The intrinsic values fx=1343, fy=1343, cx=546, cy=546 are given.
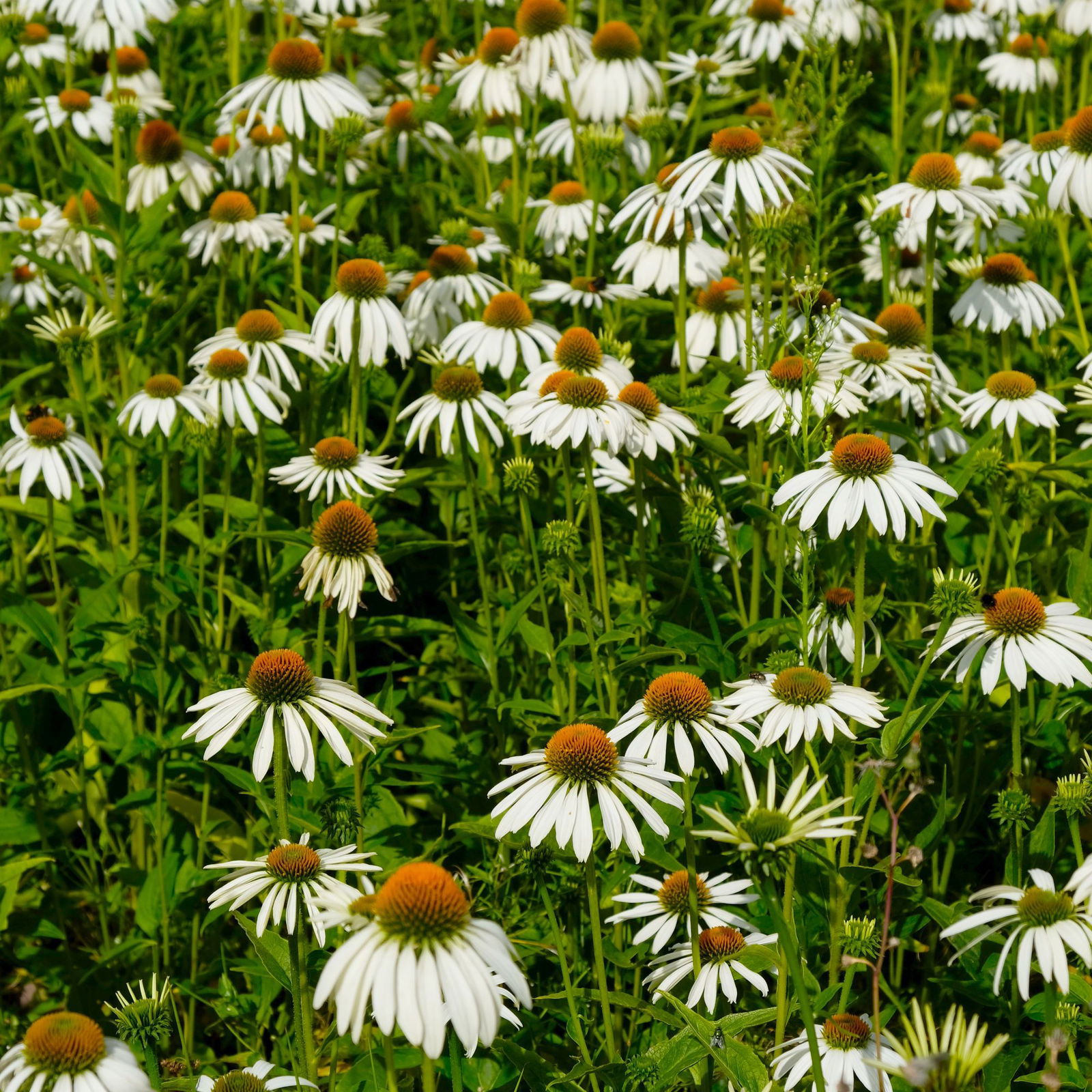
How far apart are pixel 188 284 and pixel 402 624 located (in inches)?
80.0

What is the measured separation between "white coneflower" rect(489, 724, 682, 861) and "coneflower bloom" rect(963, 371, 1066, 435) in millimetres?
1764

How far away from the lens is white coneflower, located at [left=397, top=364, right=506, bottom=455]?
11.4ft

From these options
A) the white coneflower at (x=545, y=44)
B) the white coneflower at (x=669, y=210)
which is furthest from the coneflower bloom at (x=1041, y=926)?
the white coneflower at (x=545, y=44)

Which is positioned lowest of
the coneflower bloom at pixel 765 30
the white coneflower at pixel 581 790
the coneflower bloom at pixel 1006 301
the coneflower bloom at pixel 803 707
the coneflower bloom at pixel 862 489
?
the white coneflower at pixel 581 790

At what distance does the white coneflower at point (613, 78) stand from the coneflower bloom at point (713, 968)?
303 centimetres

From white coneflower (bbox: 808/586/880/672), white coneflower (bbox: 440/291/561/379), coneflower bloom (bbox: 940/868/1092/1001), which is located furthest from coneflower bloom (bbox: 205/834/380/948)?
white coneflower (bbox: 440/291/561/379)

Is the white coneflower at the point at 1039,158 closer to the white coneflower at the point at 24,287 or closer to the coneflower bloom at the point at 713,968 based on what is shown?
the coneflower bloom at the point at 713,968

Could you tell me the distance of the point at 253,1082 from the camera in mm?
2004

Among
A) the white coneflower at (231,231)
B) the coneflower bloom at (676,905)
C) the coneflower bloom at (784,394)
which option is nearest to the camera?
the coneflower bloom at (676,905)

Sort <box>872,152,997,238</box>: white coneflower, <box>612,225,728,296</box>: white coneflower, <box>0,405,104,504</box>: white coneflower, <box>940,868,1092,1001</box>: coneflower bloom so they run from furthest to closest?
<box>612,225,728,296</box>: white coneflower
<box>872,152,997,238</box>: white coneflower
<box>0,405,104,504</box>: white coneflower
<box>940,868,1092,1001</box>: coneflower bloom

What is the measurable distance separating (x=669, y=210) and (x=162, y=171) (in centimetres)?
210

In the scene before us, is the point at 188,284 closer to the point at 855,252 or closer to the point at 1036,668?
the point at 855,252

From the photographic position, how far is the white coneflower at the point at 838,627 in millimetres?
2979

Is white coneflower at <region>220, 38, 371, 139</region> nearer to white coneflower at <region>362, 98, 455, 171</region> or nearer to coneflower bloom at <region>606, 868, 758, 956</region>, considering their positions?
white coneflower at <region>362, 98, 455, 171</region>
